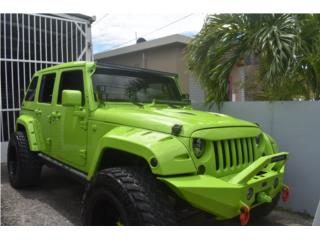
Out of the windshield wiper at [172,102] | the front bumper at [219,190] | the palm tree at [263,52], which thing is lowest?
the front bumper at [219,190]

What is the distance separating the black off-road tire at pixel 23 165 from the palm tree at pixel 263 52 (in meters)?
2.95

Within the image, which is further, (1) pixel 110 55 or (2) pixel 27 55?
(1) pixel 110 55

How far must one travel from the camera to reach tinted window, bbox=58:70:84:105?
409 centimetres

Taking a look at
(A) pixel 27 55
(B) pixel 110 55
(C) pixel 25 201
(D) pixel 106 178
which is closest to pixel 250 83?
(D) pixel 106 178

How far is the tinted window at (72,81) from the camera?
13.4ft

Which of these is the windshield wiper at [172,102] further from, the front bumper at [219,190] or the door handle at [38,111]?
the door handle at [38,111]

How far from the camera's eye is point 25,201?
470cm

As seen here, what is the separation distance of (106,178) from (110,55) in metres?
11.2

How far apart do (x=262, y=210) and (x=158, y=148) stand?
6.41 feet

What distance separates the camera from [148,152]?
8.76 feet

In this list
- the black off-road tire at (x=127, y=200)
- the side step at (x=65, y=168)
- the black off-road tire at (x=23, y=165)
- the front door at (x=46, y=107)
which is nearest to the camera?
the black off-road tire at (x=127, y=200)

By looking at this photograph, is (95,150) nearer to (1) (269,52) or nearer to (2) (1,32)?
(1) (269,52)

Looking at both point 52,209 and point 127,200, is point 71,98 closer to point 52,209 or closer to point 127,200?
point 127,200

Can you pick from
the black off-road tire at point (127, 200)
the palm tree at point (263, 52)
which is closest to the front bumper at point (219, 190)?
the black off-road tire at point (127, 200)
